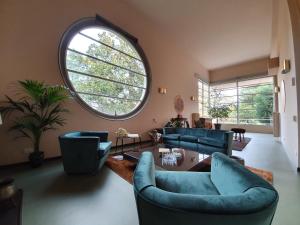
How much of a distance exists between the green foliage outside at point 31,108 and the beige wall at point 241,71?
9.30 m

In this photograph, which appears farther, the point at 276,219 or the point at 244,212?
the point at 276,219

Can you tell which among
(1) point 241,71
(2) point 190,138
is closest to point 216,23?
(2) point 190,138

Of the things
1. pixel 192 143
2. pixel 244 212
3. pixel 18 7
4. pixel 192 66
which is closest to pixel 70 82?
pixel 18 7

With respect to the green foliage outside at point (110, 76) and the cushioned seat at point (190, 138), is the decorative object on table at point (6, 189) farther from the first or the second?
the cushioned seat at point (190, 138)

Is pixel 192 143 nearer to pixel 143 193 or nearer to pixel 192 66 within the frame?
pixel 143 193

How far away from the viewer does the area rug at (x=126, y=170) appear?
236cm

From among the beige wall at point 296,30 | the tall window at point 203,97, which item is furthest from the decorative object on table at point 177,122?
the beige wall at point 296,30

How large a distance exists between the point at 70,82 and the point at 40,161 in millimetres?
1834

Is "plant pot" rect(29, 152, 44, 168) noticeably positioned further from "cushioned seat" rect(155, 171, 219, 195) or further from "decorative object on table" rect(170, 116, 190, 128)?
"decorative object on table" rect(170, 116, 190, 128)

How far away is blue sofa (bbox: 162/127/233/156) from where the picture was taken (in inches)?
126

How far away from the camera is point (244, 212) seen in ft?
2.01

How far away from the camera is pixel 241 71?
28.9ft

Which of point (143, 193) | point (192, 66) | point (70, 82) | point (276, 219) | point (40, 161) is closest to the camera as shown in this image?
point (143, 193)

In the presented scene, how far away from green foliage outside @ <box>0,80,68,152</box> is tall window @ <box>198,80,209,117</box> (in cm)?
770
